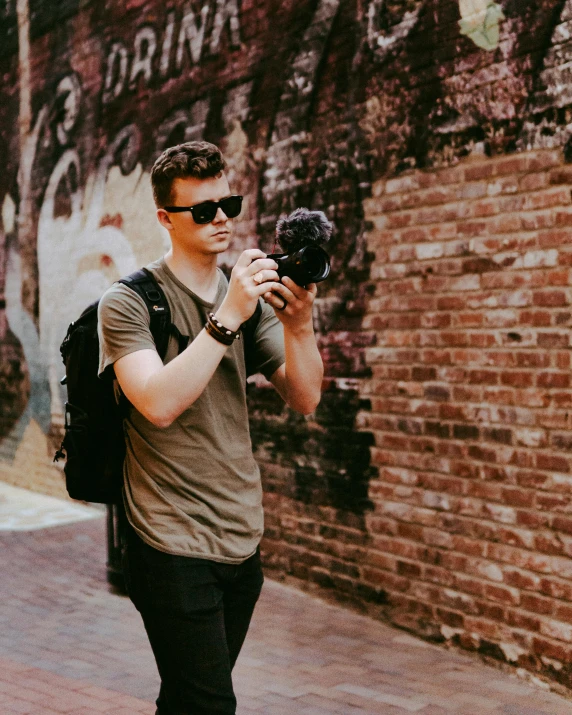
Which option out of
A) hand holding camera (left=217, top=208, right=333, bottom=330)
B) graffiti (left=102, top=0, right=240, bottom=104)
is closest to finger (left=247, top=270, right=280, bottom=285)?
hand holding camera (left=217, top=208, right=333, bottom=330)

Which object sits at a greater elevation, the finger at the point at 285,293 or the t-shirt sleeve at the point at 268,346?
the finger at the point at 285,293

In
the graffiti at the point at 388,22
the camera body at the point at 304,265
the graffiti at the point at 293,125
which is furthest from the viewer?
the graffiti at the point at 293,125

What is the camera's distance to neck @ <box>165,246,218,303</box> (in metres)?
2.64

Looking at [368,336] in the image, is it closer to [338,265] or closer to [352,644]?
[338,265]

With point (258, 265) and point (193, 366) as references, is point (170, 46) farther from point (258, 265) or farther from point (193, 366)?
point (193, 366)

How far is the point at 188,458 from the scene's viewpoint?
2.51m

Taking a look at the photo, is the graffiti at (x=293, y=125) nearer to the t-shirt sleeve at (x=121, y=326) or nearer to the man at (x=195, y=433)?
the man at (x=195, y=433)

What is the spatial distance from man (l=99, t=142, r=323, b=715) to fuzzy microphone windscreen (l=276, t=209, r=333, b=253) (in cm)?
12

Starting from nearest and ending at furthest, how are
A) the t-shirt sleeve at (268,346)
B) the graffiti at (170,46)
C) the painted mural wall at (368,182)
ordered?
the t-shirt sleeve at (268,346), the painted mural wall at (368,182), the graffiti at (170,46)

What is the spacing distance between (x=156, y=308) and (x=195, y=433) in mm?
345

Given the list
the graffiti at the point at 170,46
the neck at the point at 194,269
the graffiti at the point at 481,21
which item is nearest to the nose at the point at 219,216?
the neck at the point at 194,269

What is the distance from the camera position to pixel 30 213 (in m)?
9.93

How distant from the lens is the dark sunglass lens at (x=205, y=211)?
2533 mm

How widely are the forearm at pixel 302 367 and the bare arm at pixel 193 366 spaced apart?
0.97 feet
